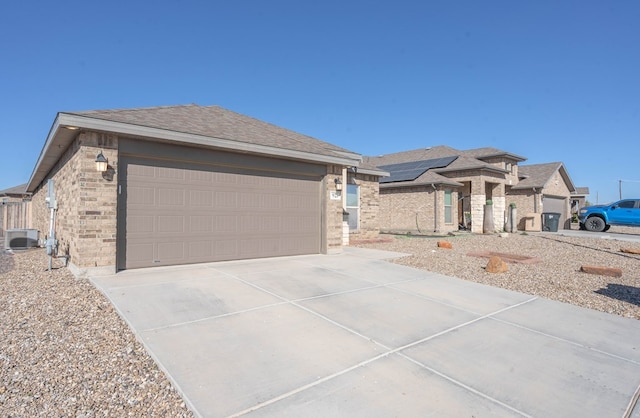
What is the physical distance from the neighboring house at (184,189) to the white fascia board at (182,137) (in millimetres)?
19

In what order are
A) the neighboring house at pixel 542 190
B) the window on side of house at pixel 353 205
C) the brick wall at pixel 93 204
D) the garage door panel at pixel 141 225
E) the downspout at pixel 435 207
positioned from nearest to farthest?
the brick wall at pixel 93 204
the garage door panel at pixel 141 225
the window on side of house at pixel 353 205
the downspout at pixel 435 207
the neighboring house at pixel 542 190

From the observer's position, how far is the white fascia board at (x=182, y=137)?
611cm

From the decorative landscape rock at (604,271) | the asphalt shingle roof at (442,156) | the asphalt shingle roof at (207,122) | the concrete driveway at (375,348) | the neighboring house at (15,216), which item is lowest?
the concrete driveway at (375,348)

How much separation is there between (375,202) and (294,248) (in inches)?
253

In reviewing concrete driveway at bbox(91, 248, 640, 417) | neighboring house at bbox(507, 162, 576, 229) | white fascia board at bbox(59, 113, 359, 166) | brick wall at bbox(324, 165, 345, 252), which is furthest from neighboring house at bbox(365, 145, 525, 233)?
concrete driveway at bbox(91, 248, 640, 417)

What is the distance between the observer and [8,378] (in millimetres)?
2918

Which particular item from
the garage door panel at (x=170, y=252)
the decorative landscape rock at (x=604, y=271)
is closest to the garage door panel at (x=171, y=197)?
the garage door panel at (x=170, y=252)

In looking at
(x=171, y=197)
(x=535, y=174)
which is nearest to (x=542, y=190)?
(x=535, y=174)

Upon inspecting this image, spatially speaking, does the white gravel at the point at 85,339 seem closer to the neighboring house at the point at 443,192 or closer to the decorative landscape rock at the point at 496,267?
the decorative landscape rock at the point at 496,267

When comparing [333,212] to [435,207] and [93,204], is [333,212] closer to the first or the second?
[93,204]

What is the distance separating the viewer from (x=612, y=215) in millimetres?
20859

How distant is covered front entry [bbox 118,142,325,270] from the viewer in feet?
23.0

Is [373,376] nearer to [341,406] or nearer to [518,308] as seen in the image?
[341,406]

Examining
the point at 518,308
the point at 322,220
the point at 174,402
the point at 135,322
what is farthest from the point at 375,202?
the point at 174,402
